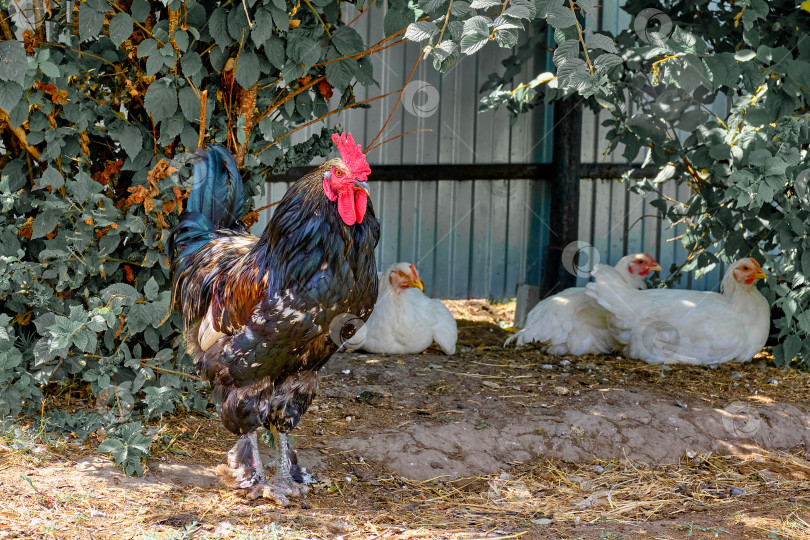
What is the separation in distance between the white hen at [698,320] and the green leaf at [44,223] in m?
4.08

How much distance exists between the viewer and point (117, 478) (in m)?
3.45

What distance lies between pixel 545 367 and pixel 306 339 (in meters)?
3.11

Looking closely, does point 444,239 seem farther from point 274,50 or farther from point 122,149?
point 274,50

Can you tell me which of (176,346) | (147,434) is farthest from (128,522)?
(176,346)

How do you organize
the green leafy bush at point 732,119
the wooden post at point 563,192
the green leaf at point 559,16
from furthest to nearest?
the wooden post at point 563,192
the green leafy bush at point 732,119
the green leaf at point 559,16

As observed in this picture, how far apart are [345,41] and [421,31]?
51.5 inches

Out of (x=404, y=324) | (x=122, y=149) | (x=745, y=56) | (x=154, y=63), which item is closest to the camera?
(x=154, y=63)

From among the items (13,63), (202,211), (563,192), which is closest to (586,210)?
(563,192)

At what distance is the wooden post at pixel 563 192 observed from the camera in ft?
26.8

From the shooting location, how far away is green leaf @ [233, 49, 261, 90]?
375cm

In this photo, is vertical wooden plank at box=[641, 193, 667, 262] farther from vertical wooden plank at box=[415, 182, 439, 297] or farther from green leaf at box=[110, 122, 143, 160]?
green leaf at box=[110, 122, 143, 160]

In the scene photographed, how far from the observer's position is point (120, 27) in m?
3.54

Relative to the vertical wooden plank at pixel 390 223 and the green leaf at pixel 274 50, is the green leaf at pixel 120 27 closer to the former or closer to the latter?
the green leaf at pixel 274 50

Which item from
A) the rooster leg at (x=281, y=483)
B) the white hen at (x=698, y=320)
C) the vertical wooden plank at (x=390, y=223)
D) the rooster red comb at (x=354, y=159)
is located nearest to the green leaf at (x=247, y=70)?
the rooster red comb at (x=354, y=159)
